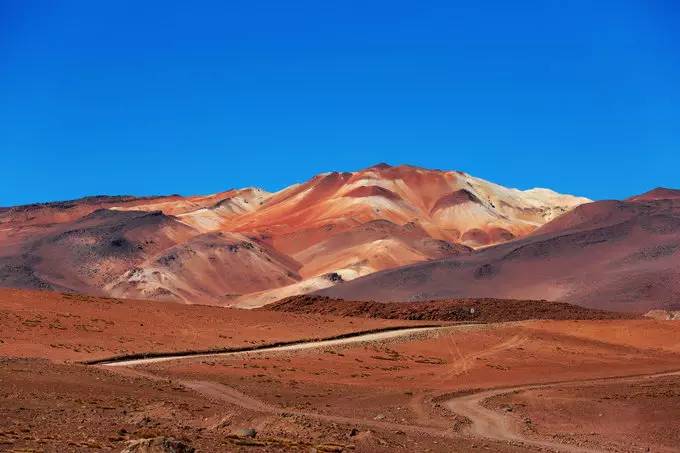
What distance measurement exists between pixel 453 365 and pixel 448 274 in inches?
3721

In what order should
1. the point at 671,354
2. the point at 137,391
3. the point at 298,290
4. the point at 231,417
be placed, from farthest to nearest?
the point at 298,290, the point at 671,354, the point at 137,391, the point at 231,417

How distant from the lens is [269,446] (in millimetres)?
18453

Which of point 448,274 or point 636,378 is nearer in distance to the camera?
point 636,378

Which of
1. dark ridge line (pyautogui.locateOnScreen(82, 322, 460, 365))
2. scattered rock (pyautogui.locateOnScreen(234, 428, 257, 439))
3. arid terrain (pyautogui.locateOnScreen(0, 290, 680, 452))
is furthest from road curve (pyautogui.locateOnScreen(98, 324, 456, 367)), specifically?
scattered rock (pyautogui.locateOnScreen(234, 428, 257, 439))

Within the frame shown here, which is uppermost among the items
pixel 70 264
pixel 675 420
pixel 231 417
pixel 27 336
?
pixel 70 264

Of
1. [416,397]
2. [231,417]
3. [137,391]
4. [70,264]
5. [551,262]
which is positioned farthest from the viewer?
[70,264]

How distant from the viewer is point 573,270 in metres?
131

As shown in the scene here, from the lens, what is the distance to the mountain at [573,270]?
11662cm

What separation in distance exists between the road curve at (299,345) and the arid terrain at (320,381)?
0.13 metres

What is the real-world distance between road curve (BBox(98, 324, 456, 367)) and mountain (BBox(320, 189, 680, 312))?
187ft

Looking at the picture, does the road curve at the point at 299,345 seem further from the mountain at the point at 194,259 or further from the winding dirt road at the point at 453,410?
the mountain at the point at 194,259

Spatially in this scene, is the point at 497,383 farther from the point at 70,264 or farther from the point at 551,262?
the point at 70,264

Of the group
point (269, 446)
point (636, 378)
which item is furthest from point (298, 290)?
point (269, 446)

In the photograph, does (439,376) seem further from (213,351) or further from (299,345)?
(213,351)
